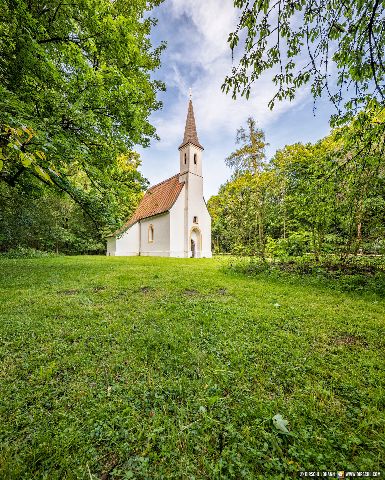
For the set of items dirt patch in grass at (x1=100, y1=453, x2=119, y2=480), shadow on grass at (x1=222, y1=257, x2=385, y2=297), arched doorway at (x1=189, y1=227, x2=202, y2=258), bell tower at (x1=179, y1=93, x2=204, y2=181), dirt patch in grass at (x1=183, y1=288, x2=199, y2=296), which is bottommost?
dirt patch in grass at (x1=100, y1=453, x2=119, y2=480)

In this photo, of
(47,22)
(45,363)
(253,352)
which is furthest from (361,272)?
(47,22)

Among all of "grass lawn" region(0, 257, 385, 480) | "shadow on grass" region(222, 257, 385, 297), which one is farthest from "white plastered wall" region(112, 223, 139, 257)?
"grass lawn" region(0, 257, 385, 480)

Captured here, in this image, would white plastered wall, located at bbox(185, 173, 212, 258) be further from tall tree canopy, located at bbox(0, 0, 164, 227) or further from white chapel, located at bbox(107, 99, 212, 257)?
tall tree canopy, located at bbox(0, 0, 164, 227)

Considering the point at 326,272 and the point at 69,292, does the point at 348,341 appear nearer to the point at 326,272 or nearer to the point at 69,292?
the point at 326,272

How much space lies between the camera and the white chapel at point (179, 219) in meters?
18.8

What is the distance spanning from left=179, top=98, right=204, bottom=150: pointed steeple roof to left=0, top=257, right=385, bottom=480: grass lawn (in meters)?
18.9

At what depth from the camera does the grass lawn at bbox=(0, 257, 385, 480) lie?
1432 millimetres

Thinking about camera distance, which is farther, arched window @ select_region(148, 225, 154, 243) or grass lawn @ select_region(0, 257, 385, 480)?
arched window @ select_region(148, 225, 154, 243)

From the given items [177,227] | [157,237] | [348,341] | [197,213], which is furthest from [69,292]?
[197,213]

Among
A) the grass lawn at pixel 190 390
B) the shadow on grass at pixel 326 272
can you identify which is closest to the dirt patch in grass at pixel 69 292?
the grass lawn at pixel 190 390

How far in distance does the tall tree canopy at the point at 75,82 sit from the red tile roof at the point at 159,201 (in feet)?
37.5

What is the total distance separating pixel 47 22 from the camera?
20.6ft

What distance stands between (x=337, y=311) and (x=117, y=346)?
3629mm

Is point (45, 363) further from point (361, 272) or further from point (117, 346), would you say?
point (361, 272)
